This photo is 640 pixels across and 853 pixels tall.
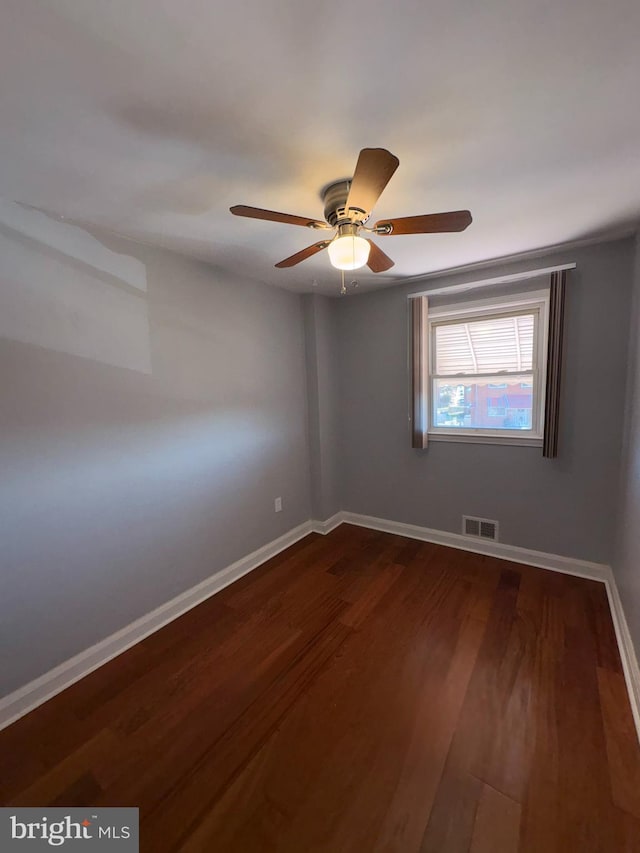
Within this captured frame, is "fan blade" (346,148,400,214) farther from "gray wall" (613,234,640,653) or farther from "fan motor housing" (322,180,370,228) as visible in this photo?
"gray wall" (613,234,640,653)

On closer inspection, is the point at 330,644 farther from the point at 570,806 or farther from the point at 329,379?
the point at 329,379

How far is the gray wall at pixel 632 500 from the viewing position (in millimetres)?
1776

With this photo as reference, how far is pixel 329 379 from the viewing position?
136 inches

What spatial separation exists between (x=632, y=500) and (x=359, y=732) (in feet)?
6.26

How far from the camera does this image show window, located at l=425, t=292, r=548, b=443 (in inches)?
104

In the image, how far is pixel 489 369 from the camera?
2.83 meters

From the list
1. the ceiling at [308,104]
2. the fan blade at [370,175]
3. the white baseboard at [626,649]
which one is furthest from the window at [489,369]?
the fan blade at [370,175]

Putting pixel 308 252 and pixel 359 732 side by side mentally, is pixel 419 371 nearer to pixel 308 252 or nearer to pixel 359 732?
pixel 308 252

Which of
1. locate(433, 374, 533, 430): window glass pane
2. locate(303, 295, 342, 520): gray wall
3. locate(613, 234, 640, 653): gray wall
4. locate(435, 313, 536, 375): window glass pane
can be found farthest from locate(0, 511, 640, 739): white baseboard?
locate(435, 313, 536, 375): window glass pane

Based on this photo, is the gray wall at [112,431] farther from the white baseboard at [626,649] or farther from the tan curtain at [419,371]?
the white baseboard at [626,649]

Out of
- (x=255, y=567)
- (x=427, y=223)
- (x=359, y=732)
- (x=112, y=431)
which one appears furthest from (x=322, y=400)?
(x=359, y=732)

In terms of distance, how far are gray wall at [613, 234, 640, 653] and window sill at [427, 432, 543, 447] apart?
0.55 metres

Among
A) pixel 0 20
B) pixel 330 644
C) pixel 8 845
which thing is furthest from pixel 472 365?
pixel 8 845

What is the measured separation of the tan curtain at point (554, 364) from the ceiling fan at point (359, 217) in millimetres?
1399
